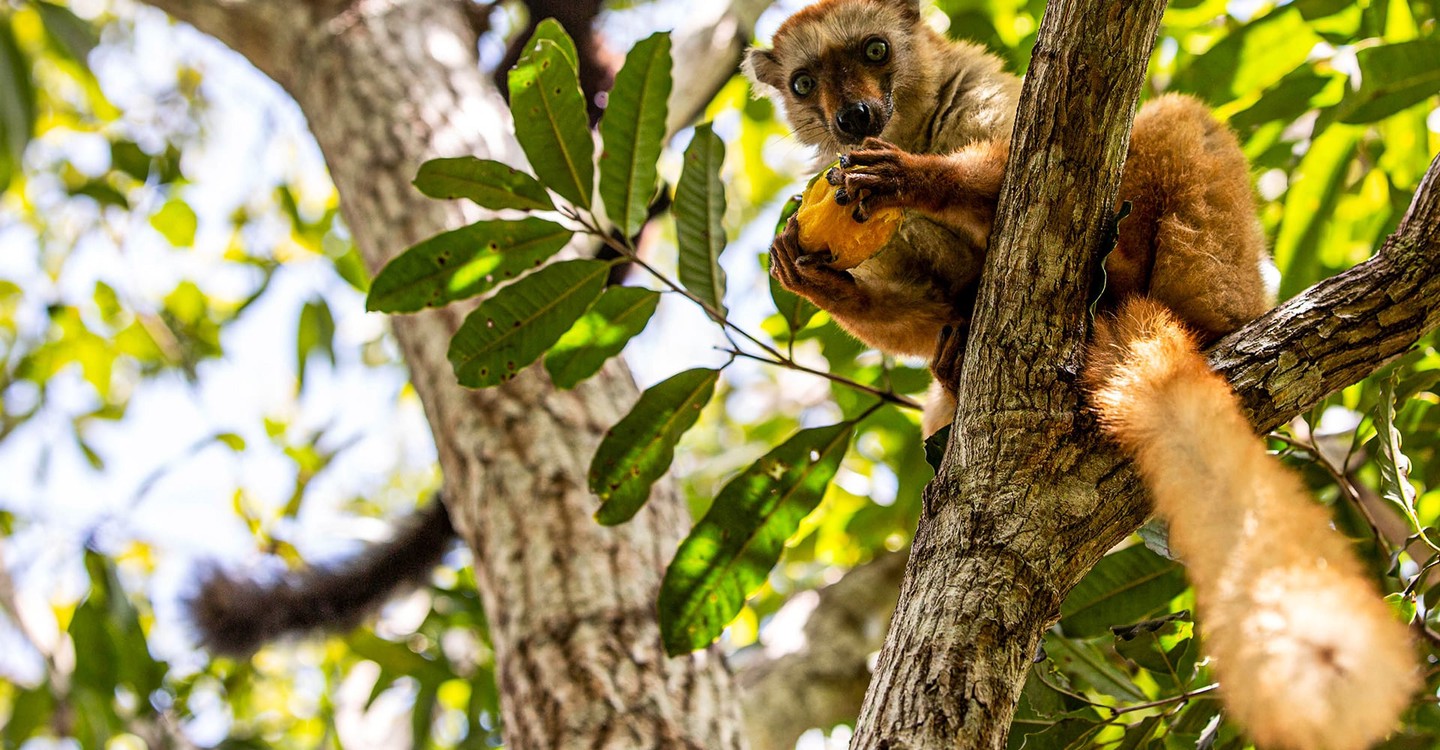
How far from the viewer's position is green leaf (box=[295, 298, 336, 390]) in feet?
21.4

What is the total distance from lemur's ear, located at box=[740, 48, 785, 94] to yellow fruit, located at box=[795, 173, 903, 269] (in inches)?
61.8

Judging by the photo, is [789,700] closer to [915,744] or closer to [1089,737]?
[1089,737]

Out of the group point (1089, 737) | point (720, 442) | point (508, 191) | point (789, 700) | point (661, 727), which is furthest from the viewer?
point (720, 442)

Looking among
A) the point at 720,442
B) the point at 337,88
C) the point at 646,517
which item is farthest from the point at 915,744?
the point at 720,442

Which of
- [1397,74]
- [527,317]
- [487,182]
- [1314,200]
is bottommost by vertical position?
[527,317]

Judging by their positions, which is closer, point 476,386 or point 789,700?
point 476,386

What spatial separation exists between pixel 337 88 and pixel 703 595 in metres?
3.44

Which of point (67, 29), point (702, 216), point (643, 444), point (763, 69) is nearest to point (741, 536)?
point (643, 444)

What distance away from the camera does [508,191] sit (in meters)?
2.95

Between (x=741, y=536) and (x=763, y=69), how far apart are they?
2.19 metres

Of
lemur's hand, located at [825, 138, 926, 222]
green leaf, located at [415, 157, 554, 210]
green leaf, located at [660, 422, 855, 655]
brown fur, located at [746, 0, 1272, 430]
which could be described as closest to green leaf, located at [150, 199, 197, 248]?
brown fur, located at [746, 0, 1272, 430]

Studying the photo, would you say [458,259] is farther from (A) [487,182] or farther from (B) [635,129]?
(B) [635,129]

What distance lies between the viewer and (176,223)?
680 centimetres

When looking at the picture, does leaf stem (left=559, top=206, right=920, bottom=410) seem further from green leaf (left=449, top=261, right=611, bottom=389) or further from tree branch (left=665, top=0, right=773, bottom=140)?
tree branch (left=665, top=0, right=773, bottom=140)
